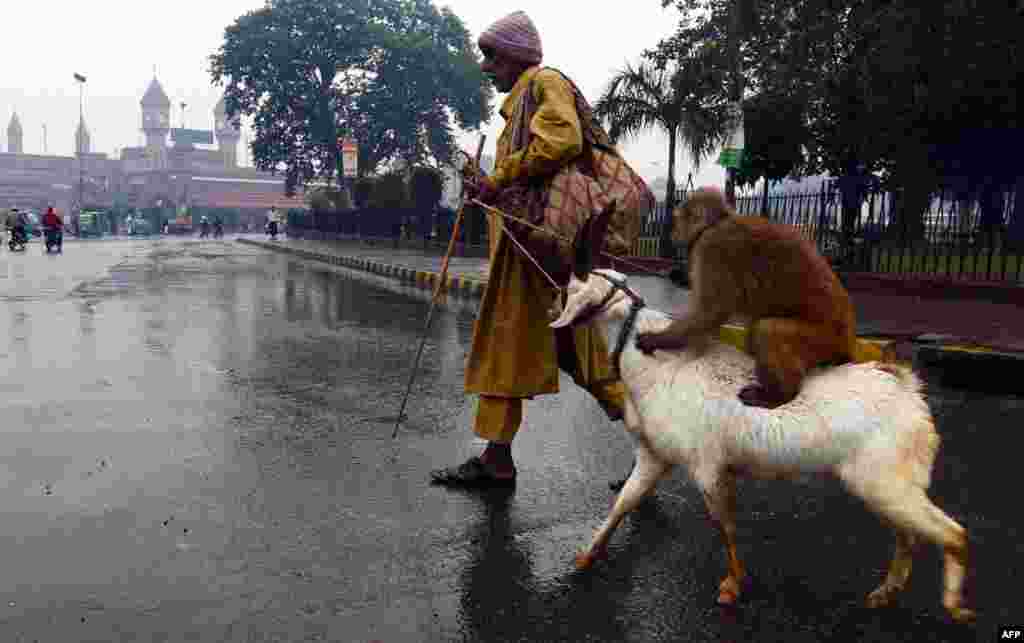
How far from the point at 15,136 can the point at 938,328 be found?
182251 millimetres

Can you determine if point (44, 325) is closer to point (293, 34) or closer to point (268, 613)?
point (268, 613)

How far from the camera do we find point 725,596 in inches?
111

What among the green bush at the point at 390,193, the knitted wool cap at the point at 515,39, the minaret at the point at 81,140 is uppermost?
the minaret at the point at 81,140

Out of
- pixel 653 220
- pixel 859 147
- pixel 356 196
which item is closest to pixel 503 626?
pixel 859 147

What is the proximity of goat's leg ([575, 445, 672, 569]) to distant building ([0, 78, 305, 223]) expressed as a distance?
311 feet

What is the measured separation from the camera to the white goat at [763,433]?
255 cm

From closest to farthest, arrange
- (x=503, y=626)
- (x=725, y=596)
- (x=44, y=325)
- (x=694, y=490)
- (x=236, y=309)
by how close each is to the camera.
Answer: (x=503, y=626) < (x=725, y=596) < (x=694, y=490) < (x=44, y=325) < (x=236, y=309)

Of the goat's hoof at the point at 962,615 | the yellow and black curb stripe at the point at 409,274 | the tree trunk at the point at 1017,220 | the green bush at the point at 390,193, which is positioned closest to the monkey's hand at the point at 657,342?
the goat's hoof at the point at 962,615

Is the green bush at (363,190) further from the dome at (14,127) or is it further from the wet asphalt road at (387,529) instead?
the dome at (14,127)

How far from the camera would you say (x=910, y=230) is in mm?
13328

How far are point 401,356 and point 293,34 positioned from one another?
39.3 m

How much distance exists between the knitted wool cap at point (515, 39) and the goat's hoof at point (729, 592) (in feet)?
7.49

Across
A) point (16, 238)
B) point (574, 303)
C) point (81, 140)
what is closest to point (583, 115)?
point (574, 303)

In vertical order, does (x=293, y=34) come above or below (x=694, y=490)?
above
